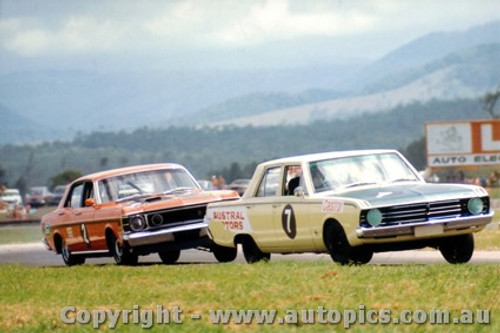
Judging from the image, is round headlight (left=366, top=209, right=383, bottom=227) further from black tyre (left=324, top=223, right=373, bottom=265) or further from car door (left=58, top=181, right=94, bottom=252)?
car door (left=58, top=181, right=94, bottom=252)

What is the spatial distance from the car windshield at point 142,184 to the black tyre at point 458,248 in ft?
21.7

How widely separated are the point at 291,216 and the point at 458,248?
2.30 meters

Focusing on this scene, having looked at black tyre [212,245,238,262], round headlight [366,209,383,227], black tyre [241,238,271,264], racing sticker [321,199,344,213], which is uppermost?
racing sticker [321,199,344,213]

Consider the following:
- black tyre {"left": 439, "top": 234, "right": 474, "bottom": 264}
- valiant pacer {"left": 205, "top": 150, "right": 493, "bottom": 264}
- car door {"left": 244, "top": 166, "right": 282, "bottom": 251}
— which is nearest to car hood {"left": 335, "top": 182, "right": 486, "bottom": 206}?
valiant pacer {"left": 205, "top": 150, "right": 493, "bottom": 264}

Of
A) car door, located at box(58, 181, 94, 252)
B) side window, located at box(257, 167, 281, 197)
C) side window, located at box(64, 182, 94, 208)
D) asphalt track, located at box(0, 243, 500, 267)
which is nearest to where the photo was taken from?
side window, located at box(257, 167, 281, 197)

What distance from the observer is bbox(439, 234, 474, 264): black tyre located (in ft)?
67.8

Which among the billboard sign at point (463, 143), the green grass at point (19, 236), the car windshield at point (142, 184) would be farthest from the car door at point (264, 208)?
the billboard sign at point (463, 143)

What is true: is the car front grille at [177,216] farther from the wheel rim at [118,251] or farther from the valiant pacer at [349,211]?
the valiant pacer at [349,211]

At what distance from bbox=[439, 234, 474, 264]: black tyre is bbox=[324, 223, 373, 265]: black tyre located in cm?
107

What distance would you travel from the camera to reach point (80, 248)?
2700cm

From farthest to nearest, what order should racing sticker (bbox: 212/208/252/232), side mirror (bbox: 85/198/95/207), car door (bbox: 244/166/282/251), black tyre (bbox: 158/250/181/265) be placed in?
1. black tyre (bbox: 158/250/181/265)
2. side mirror (bbox: 85/198/95/207)
3. racing sticker (bbox: 212/208/252/232)
4. car door (bbox: 244/166/282/251)

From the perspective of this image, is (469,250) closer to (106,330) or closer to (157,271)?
(157,271)

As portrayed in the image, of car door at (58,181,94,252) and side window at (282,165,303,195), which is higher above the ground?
side window at (282,165,303,195)

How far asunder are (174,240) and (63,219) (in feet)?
11.9
